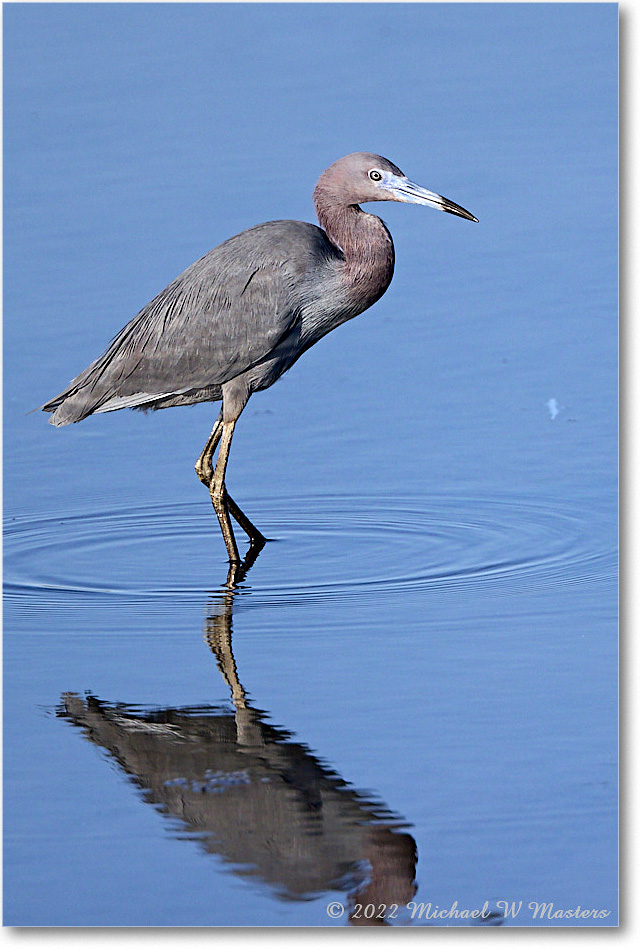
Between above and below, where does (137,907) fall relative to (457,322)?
below

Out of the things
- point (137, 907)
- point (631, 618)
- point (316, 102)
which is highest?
point (316, 102)

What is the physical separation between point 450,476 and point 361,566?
1.11m

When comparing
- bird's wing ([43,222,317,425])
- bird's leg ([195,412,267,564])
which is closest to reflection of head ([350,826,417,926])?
bird's leg ([195,412,267,564])

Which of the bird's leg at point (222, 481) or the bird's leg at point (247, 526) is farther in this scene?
the bird's leg at point (222, 481)

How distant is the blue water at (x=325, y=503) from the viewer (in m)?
3.97

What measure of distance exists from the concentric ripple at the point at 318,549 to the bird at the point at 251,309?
208 mm

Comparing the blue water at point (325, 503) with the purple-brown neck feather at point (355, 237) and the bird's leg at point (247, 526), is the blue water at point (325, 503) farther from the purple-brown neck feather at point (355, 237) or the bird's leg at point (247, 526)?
the purple-brown neck feather at point (355, 237)

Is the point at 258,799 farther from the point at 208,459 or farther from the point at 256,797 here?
the point at 208,459

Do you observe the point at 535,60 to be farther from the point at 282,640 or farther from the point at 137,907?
the point at 137,907

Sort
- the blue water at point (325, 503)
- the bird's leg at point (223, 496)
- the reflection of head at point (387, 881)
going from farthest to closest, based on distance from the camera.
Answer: the bird's leg at point (223, 496)
the blue water at point (325, 503)
the reflection of head at point (387, 881)

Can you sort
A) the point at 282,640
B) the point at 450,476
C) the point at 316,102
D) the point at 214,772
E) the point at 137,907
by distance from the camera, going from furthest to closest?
the point at 316,102 < the point at 450,476 < the point at 282,640 < the point at 214,772 < the point at 137,907

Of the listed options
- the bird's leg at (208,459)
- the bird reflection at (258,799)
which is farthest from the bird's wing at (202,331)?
the bird reflection at (258,799)

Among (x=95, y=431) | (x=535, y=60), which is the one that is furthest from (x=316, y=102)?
(x=95, y=431)

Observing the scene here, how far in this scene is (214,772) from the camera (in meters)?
4.29
